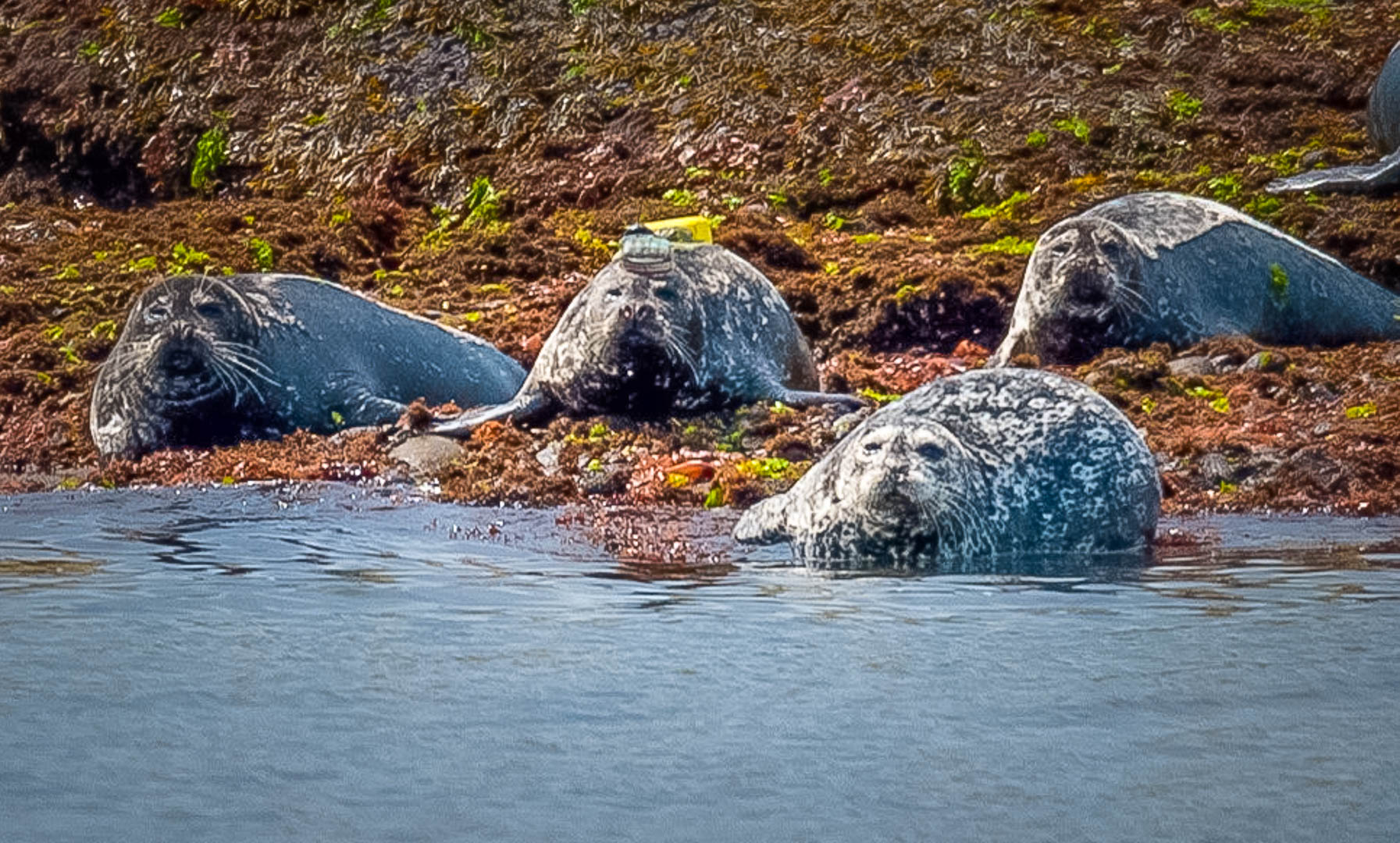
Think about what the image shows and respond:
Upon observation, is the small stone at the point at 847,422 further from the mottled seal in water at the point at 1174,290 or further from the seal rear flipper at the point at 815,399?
the mottled seal in water at the point at 1174,290

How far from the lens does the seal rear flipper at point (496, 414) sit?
35.0 ft

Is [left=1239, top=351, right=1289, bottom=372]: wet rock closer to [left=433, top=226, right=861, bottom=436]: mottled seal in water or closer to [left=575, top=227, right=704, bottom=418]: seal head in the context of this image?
[left=433, top=226, right=861, bottom=436]: mottled seal in water

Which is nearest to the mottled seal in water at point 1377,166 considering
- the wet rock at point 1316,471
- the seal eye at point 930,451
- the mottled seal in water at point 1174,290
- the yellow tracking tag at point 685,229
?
the mottled seal in water at point 1174,290

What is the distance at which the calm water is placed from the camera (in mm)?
4223

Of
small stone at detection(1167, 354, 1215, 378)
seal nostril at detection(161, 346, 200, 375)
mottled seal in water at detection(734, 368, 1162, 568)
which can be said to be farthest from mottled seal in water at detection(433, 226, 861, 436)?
mottled seal in water at detection(734, 368, 1162, 568)

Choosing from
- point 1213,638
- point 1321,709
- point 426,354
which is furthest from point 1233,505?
point 426,354

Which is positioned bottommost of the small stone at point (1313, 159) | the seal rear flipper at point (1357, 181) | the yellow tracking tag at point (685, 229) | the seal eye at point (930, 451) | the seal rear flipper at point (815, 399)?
the seal eye at point (930, 451)

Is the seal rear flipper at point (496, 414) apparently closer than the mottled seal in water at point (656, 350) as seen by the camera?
Yes

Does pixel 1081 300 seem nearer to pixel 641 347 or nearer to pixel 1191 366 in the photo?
pixel 1191 366

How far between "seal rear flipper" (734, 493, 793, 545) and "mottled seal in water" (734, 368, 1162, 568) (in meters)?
0.01

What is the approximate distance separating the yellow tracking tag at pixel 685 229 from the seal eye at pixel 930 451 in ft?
15.1

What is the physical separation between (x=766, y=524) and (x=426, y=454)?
3119 mm

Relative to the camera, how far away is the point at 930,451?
24.2 ft

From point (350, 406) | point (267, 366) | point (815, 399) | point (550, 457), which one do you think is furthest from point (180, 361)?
point (815, 399)
